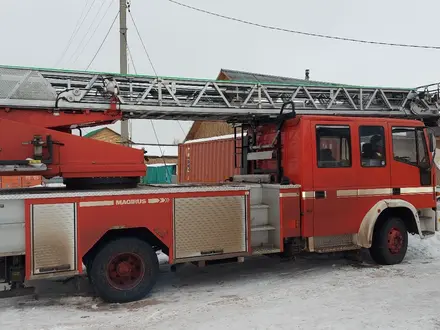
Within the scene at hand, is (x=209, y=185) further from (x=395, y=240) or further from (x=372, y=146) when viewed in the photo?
(x=395, y=240)

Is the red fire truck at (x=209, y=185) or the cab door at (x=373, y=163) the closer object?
the red fire truck at (x=209, y=185)

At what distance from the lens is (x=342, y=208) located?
795 centimetres

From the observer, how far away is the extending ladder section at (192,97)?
257 inches

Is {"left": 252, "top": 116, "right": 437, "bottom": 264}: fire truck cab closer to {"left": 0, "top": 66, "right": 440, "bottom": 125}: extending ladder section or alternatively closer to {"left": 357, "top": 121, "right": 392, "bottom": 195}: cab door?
{"left": 357, "top": 121, "right": 392, "bottom": 195}: cab door

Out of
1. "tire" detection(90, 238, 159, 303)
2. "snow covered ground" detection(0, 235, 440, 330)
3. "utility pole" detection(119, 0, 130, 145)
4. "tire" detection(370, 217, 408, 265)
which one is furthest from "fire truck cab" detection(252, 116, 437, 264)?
"utility pole" detection(119, 0, 130, 145)

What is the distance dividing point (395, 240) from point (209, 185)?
3.61 meters

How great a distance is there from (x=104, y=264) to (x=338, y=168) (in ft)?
13.6

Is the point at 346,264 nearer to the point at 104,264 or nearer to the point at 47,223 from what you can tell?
the point at 104,264

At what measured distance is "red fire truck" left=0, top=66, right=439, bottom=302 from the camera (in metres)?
6.15

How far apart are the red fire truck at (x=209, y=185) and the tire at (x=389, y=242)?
0.02 meters

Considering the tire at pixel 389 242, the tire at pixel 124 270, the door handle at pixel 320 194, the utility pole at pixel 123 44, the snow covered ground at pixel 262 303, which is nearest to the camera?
the snow covered ground at pixel 262 303

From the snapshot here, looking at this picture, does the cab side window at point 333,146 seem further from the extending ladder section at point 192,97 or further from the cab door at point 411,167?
the cab door at point 411,167

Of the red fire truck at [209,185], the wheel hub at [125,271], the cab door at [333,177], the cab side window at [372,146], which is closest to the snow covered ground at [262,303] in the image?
the wheel hub at [125,271]

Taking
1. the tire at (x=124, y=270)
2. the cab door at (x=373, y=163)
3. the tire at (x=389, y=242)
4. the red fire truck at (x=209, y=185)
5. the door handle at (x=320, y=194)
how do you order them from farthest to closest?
the tire at (x=389, y=242)
the cab door at (x=373, y=163)
the door handle at (x=320, y=194)
the tire at (x=124, y=270)
the red fire truck at (x=209, y=185)
